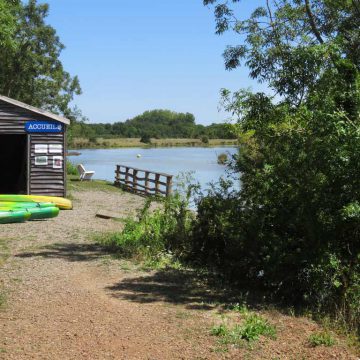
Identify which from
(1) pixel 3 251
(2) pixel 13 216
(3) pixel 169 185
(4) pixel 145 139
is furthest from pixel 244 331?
(4) pixel 145 139

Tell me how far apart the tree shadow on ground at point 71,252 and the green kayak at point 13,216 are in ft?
10.6

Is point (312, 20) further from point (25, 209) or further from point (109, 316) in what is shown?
point (25, 209)

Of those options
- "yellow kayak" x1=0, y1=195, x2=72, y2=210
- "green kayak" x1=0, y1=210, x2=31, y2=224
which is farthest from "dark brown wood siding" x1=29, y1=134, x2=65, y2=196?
"green kayak" x1=0, y1=210, x2=31, y2=224

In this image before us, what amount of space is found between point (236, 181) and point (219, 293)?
2.06 m

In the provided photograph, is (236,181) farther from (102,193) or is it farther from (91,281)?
(102,193)

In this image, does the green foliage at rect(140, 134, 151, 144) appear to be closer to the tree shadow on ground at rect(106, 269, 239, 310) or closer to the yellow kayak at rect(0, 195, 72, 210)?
the yellow kayak at rect(0, 195, 72, 210)

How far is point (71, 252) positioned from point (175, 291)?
306cm

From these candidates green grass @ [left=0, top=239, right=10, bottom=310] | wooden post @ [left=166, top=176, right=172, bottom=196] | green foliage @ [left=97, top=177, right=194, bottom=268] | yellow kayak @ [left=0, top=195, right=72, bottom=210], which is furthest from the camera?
wooden post @ [left=166, top=176, right=172, bottom=196]

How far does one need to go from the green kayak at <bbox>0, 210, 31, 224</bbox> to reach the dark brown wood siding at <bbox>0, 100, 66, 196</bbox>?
3923 mm

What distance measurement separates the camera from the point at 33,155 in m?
16.8

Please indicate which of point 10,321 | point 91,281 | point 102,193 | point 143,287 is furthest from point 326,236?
point 102,193

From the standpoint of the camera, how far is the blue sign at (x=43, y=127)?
16.4 m

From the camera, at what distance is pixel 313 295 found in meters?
6.53

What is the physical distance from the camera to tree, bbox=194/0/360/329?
20.2ft
